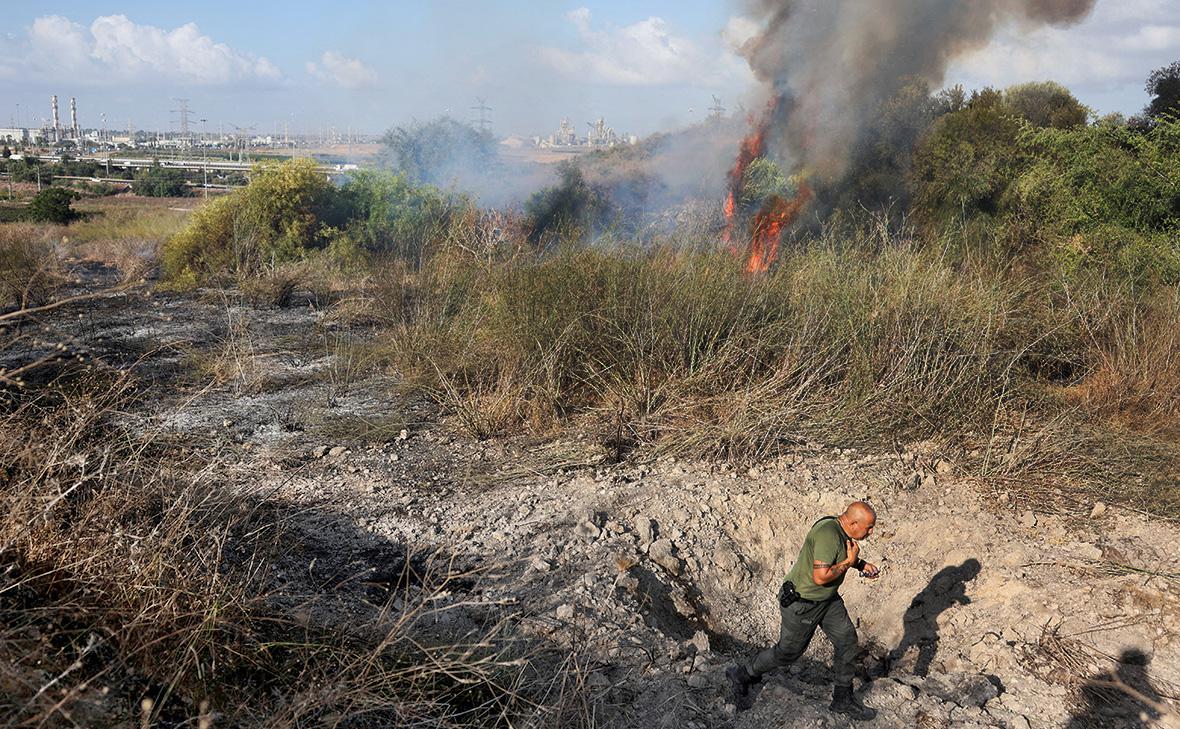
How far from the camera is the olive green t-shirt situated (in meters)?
3.61

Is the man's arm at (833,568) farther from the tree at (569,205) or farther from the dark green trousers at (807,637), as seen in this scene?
the tree at (569,205)

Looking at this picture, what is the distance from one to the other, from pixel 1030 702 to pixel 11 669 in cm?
409

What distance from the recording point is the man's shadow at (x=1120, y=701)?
3.51 metres

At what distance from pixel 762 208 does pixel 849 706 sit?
1032cm

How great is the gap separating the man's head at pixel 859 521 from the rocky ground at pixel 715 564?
2.67 ft

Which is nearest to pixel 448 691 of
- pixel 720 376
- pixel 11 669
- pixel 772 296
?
pixel 11 669

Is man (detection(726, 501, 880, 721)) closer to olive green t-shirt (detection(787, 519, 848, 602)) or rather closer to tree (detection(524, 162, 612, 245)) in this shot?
olive green t-shirt (detection(787, 519, 848, 602))

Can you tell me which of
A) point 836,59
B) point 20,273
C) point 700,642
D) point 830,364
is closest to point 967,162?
point 836,59

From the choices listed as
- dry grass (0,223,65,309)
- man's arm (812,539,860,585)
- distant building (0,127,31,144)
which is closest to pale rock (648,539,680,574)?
man's arm (812,539,860,585)

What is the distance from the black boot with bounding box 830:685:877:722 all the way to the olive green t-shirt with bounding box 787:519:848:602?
1.46ft

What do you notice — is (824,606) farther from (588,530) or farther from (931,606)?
(588,530)

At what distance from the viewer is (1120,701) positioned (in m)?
3.62

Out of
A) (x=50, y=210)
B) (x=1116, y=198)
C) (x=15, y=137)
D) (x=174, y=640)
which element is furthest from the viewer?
(x=15, y=137)

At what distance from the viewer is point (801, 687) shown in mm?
3971
